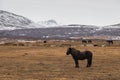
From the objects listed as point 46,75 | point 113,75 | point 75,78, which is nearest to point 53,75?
point 46,75

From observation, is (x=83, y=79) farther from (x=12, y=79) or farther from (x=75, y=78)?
(x=12, y=79)

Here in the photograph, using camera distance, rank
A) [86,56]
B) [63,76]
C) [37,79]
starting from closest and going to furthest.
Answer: [37,79], [63,76], [86,56]

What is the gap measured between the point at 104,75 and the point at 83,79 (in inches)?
103

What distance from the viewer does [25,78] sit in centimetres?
2220

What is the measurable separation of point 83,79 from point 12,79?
14.5ft

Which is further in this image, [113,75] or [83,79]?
[113,75]

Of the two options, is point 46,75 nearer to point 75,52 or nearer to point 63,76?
point 63,76

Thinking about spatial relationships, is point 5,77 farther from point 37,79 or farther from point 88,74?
point 88,74

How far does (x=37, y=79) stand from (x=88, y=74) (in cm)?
432

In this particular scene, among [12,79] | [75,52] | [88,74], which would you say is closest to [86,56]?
[75,52]

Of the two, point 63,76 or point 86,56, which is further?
point 86,56

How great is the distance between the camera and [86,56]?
29344mm

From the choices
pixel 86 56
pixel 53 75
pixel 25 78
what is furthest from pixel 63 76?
pixel 86 56

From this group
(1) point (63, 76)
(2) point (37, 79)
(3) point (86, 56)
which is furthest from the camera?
(3) point (86, 56)
